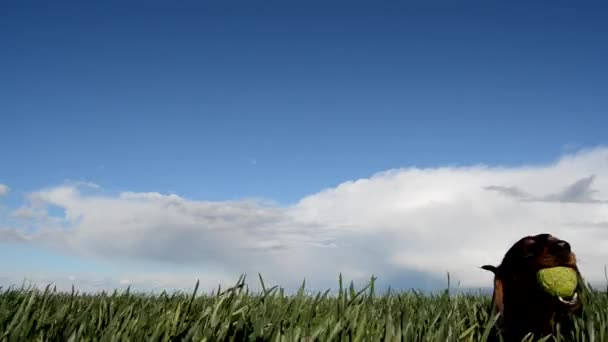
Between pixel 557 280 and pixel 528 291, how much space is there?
0.15 meters

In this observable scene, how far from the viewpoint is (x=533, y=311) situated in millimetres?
2578

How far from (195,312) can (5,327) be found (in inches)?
Answer: 38.7

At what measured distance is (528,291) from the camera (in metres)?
2.55

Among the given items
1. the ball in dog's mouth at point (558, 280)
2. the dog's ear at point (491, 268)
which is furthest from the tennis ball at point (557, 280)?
the dog's ear at point (491, 268)

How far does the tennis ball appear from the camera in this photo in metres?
2.45

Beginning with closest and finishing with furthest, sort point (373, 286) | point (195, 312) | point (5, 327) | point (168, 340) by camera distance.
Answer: point (168, 340)
point (5, 327)
point (373, 286)
point (195, 312)

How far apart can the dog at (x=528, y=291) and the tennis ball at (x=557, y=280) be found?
1.0 inches

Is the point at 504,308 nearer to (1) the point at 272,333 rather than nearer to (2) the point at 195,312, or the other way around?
(1) the point at 272,333

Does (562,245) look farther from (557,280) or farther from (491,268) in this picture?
(491,268)

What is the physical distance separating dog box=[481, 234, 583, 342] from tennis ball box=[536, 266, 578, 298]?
0.03 meters

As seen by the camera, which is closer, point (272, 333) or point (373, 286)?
point (272, 333)

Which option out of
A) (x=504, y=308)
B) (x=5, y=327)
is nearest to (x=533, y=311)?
(x=504, y=308)

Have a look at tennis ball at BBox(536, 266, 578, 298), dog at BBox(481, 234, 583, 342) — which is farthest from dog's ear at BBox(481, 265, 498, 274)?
tennis ball at BBox(536, 266, 578, 298)

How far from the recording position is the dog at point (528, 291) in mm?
2496
